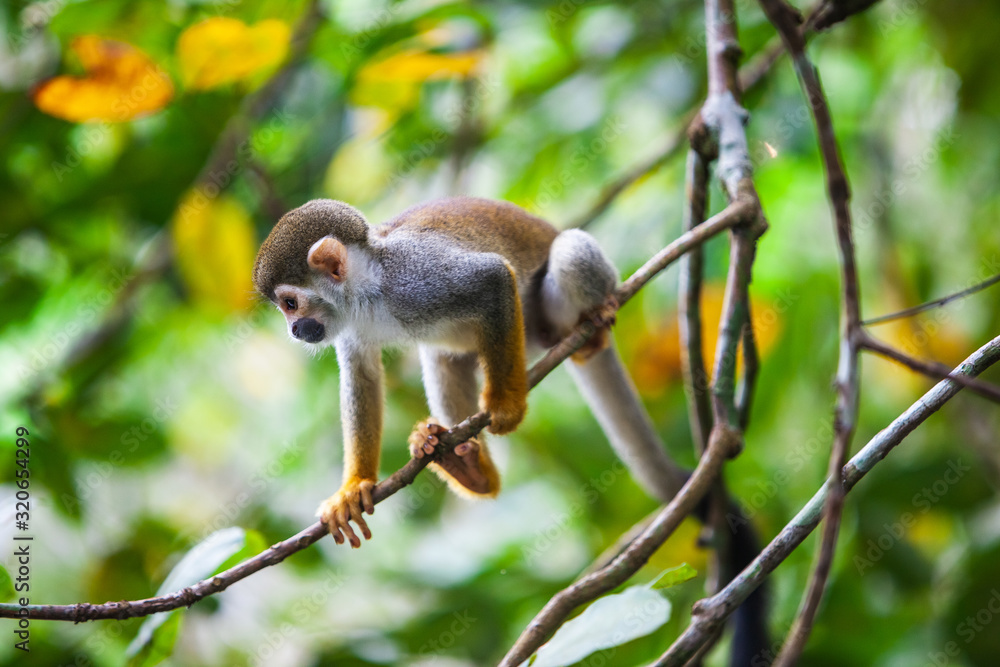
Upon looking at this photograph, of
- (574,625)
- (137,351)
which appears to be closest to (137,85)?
(137,351)

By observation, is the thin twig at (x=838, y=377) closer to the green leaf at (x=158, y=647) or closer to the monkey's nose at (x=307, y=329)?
the green leaf at (x=158, y=647)

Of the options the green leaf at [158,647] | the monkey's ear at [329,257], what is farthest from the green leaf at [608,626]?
the monkey's ear at [329,257]

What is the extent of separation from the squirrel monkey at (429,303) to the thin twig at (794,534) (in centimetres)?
74

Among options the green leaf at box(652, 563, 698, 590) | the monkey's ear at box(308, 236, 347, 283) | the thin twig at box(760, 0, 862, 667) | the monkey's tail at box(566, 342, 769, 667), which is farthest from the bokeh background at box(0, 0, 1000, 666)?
the thin twig at box(760, 0, 862, 667)

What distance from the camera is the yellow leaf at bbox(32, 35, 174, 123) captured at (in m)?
2.72

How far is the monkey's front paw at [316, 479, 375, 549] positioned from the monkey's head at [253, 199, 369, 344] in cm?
42

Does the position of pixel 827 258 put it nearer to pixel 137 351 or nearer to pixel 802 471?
pixel 802 471

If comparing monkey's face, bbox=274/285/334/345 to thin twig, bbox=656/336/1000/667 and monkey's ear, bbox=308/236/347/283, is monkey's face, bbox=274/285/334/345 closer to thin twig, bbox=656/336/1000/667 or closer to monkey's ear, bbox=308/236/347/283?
monkey's ear, bbox=308/236/347/283

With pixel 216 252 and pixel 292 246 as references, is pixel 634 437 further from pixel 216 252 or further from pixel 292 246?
pixel 216 252

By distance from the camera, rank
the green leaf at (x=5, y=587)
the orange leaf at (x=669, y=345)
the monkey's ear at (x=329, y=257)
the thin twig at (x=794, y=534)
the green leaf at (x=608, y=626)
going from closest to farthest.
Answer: the thin twig at (x=794, y=534) → the green leaf at (x=608, y=626) → the green leaf at (x=5, y=587) → the monkey's ear at (x=329, y=257) → the orange leaf at (x=669, y=345)

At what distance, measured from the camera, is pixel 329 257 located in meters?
2.19

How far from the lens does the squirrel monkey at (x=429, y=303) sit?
219 centimetres

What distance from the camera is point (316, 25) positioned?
10.8ft

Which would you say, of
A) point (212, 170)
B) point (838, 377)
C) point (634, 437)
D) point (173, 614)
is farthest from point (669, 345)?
point (838, 377)
